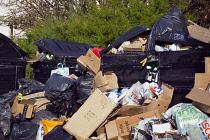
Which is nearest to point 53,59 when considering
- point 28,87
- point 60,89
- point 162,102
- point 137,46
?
point 28,87

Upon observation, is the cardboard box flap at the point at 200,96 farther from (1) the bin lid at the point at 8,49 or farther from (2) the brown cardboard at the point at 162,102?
(1) the bin lid at the point at 8,49

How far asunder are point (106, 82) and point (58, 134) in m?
1.02

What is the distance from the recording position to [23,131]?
4406 millimetres

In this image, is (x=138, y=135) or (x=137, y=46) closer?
(x=138, y=135)

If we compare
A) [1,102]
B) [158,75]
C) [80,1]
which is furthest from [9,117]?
[80,1]

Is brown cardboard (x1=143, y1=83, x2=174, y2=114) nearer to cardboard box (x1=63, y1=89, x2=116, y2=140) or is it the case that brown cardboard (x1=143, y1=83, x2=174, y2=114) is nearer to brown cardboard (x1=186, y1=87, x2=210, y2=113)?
brown cardboard (x1=186, y1=87, x2=210, y2=113)

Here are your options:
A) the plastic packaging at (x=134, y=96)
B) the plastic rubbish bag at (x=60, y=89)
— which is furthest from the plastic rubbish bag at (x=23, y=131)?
the plastic packaging at (x=134, y=96)

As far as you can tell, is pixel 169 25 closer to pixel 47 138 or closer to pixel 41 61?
pixel 47 138

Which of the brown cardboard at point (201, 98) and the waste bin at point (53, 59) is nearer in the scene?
the brown cardboard at point (201, 98)

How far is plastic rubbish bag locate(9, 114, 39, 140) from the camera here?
14.4ft

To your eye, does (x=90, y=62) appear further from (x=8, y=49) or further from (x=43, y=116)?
(x=8, y=49)

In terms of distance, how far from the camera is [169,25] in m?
4.48

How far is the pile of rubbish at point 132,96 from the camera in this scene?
12.1ft

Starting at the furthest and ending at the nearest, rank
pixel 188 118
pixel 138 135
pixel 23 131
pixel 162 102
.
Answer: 1. pixel 23 131
2. pixel 162 102
3. pixel 138 135
4. pixel 188 118
